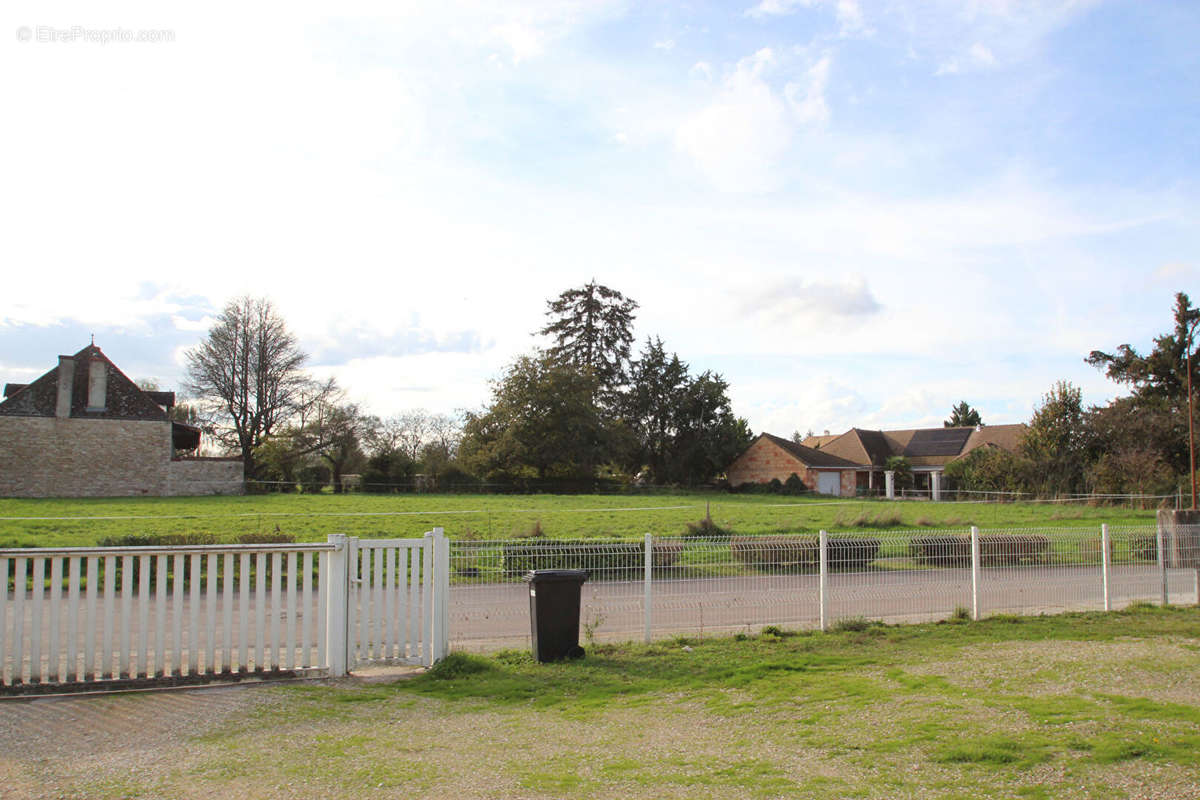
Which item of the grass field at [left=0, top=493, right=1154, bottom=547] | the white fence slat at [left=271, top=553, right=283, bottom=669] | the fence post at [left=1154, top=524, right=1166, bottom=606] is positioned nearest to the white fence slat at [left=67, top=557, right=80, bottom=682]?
the white fence slat at [left=271, top=553, right=283, bottom=669]

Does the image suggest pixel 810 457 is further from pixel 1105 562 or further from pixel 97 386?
pixel 1105 562

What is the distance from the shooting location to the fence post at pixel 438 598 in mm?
8133

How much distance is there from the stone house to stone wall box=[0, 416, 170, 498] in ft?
0.14

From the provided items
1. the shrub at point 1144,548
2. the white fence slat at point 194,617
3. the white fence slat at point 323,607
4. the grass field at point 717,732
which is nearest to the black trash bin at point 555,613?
the grass field at point 717,732

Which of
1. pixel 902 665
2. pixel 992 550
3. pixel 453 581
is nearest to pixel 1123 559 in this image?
pixel 992 550

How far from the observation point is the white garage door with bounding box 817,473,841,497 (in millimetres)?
63281

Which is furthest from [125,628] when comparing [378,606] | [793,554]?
[793,554]

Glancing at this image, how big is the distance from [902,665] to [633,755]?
4.02m

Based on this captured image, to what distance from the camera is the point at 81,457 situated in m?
45.8

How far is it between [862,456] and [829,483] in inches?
318

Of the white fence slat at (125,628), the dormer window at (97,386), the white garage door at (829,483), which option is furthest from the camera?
the white garage door at (829,483)

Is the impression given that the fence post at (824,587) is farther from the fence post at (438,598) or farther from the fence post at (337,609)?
the fence post at (337,609)

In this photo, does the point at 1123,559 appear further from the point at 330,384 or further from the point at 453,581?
the point at 330,384

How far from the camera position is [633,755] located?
5430mm
